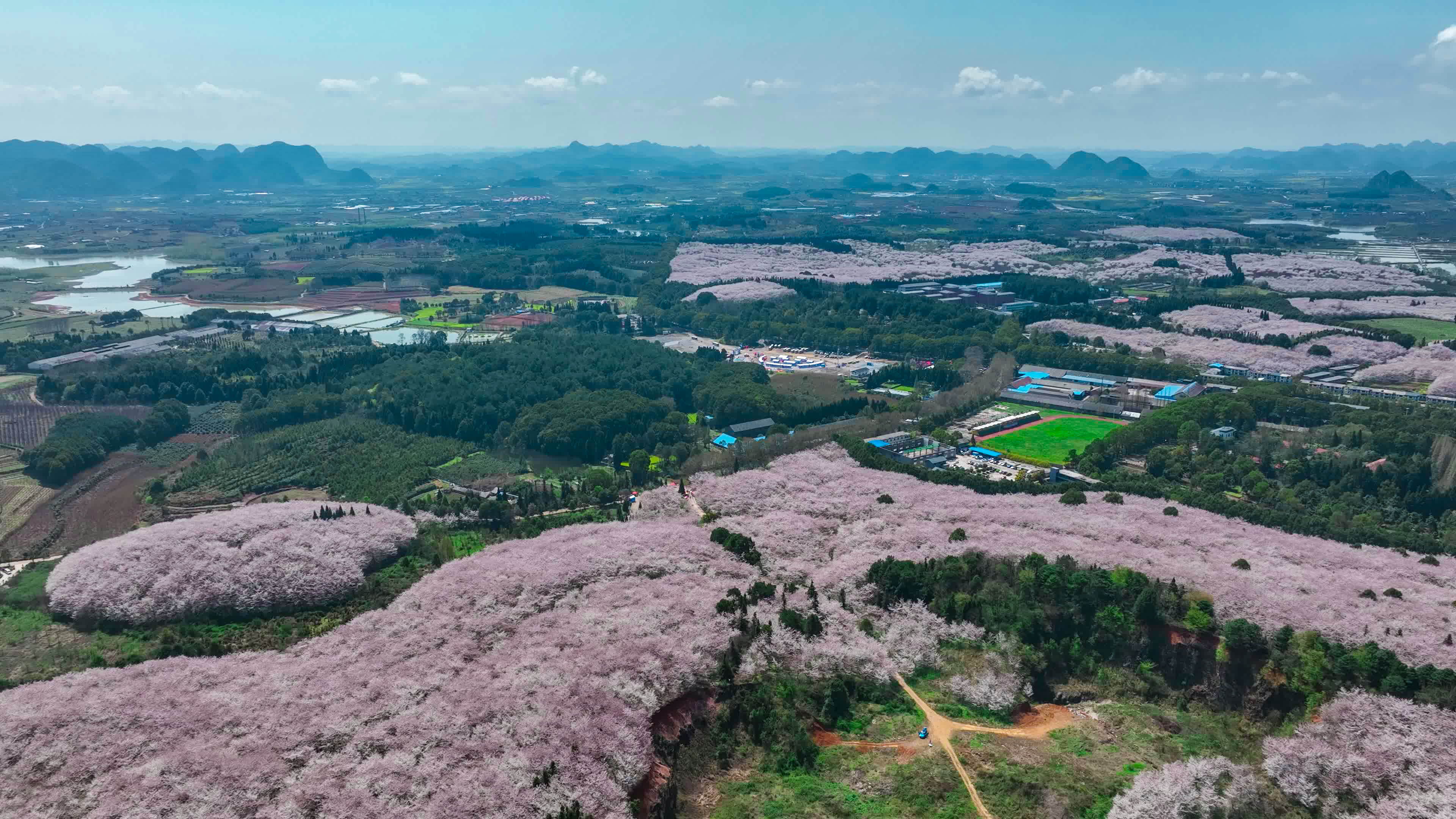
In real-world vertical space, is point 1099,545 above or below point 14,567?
above

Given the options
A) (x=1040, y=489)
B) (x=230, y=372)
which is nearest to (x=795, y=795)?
(x=1040, y=489)

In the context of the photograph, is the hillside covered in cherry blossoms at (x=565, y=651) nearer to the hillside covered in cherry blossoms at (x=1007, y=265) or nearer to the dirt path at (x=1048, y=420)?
the dirt path at (x=1048, y=420)

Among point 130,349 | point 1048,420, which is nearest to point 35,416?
point 130,349

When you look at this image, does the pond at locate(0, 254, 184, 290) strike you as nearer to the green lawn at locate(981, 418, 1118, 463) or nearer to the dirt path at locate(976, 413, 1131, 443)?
the dirt path at locate(976, 413, 1131, 443)

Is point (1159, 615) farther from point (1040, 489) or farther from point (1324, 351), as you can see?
point (1324, 351)

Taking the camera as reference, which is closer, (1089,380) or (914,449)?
(914,449)

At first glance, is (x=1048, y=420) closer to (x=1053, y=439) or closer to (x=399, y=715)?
(x=1053, y=439)
